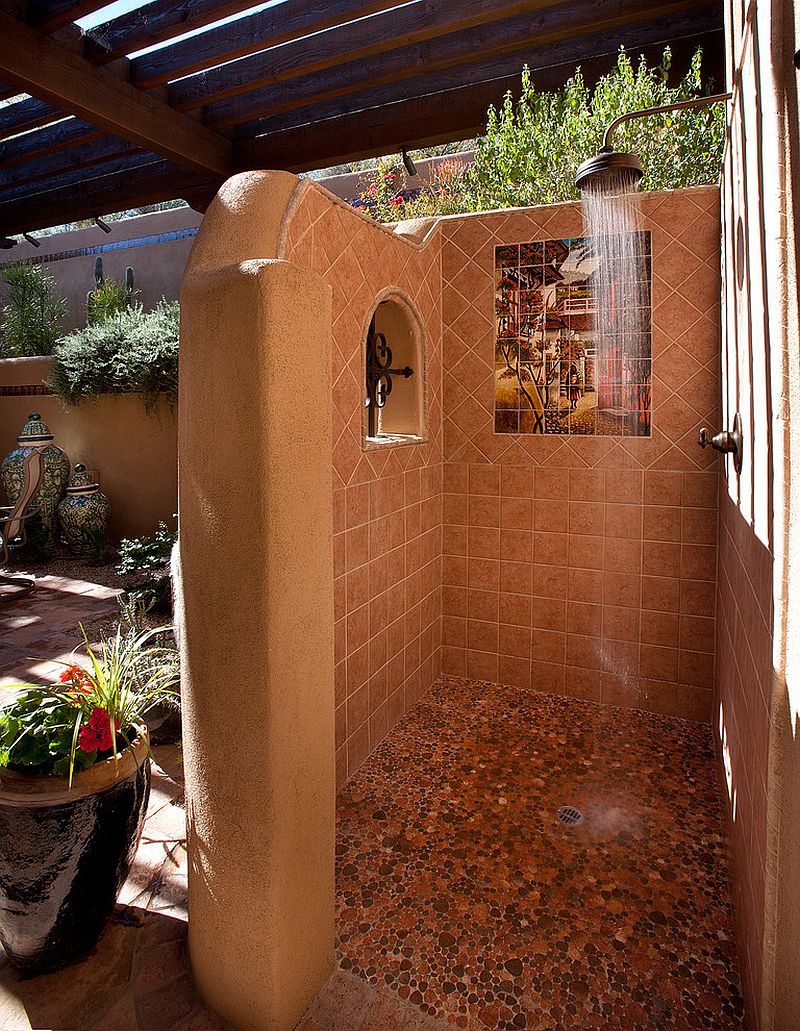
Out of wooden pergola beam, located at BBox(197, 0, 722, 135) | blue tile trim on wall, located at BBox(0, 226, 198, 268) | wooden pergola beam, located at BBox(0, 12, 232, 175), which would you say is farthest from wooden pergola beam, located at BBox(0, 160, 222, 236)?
blue tile trim on wall, located at BBox(0, 226, 198, 268)

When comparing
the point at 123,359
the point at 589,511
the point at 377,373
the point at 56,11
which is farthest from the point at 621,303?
the point at 123,359

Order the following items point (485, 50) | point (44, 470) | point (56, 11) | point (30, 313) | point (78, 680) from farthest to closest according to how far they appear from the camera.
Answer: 1. point (30, 313)
2. point (44, 470)
3. point (485, 50)
4. point (56, 11)
5. point (78, 680)

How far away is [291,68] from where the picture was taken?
4.06 meters

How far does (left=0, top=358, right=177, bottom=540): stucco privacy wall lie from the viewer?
6.96m

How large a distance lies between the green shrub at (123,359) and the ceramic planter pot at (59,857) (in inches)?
211

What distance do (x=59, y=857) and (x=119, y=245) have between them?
31.9ft

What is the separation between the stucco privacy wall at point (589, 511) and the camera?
3445 millimetres

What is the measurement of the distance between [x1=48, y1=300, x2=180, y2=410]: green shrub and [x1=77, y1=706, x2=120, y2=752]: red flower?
17.2 ft

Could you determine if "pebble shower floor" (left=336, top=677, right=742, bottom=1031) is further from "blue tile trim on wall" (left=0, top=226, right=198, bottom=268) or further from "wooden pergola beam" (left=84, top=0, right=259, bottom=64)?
"blue tile trim on wall" (left=0, top=226, right=198, bottom=268)

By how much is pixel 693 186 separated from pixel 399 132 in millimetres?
2275

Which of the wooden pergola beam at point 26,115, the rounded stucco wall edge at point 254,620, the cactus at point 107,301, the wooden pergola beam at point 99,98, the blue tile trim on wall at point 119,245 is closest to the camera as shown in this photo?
the rounded stucco wall edge at point 254,620

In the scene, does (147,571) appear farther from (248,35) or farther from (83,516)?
(248,35)

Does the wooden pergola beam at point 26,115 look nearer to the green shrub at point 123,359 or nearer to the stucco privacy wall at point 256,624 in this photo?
the green shrub at point 123,359

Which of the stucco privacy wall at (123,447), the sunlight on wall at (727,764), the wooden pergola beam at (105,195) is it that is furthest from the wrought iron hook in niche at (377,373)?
the stucco privacy wall at (123,447)
